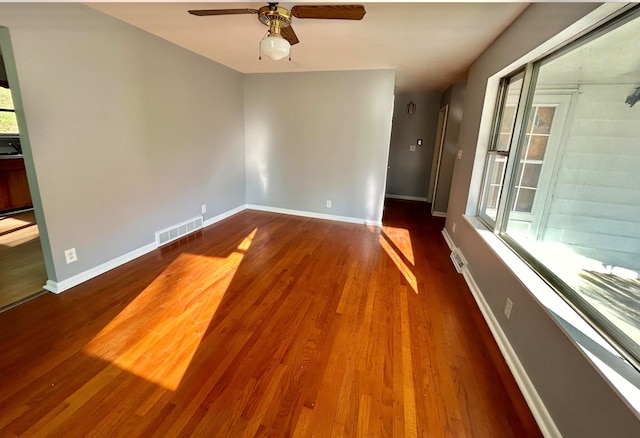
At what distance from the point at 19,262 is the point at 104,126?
1652 mm

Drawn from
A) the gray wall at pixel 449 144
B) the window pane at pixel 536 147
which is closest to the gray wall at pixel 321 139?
the gray wall at pixel 449 144

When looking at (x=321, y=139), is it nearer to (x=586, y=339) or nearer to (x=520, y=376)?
(x=520, y=376)

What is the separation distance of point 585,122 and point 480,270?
1372mm

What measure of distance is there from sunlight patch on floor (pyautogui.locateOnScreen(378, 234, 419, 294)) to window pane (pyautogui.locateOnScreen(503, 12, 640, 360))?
0.97 meters

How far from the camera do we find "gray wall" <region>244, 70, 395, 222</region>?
4.34 m

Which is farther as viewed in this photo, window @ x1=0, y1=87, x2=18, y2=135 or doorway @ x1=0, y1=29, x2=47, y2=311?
window @ x1=0, y1=87, x2=18, y2=135

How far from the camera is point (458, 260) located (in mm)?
3254

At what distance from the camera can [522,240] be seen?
2336 mm

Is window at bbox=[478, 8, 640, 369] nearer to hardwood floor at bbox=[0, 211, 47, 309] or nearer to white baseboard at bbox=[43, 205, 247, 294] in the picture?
white baseboard at bbox=[43, 205, 247, 294]

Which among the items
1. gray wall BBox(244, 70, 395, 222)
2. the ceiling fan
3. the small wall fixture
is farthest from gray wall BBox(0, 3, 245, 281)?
the small wall fixture

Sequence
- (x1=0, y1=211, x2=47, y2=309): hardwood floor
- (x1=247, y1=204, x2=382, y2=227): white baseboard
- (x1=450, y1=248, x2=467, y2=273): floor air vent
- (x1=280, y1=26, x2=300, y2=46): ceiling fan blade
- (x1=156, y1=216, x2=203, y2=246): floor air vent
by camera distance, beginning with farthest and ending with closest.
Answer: (x1=247, y1=204, x2=382, y2=227): white baseboard < (x1=156, y1=216, x2=203, y2=246): floor air vent < (x1=450, y1=248, x2=467, y2=273): floor air vent < (x1=0, y1=211, x2=47, y2=309): hardwood floor < (x1=280, y1=26, x2=300, y2=46): ceiling fan blade

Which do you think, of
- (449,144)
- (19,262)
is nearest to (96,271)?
(19,262)

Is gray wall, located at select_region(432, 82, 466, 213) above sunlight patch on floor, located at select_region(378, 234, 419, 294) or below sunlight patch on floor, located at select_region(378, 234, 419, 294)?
above

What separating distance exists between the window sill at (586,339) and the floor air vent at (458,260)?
3.15 feet
